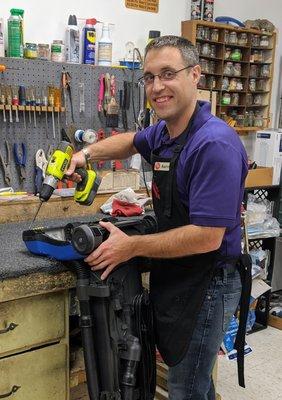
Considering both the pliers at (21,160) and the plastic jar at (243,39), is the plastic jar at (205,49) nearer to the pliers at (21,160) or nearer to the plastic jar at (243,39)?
the plastic jar at (243,39)

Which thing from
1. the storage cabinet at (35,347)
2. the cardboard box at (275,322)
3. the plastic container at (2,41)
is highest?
the plastic container at (2,41)

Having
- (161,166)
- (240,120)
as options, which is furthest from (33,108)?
(240,120)

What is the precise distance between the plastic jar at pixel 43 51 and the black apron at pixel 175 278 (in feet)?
3.65

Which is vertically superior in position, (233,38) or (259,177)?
(233,38)

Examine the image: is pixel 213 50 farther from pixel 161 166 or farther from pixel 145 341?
pixel 145 341

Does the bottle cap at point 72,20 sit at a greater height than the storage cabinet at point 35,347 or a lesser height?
greater

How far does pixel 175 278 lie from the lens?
4.87 feet

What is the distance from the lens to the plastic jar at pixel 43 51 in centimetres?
233

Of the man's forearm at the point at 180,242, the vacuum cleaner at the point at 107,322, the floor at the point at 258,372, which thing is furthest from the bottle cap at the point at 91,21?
the floor at the point at 258,372

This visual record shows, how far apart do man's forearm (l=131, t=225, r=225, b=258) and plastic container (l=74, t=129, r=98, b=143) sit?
3.72ft

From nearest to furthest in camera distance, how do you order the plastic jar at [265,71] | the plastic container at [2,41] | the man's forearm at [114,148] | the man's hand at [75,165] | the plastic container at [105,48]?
the man's hand at [75,165] → the man's forearm at [114,148] → the plastic container at [2,41] → the plastic container at [105,48] → the plastic jar at [265,71]

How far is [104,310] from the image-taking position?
4.71ft

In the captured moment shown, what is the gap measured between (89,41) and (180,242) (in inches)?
59.4

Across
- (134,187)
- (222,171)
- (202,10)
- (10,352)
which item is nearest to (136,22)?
(202,10)
